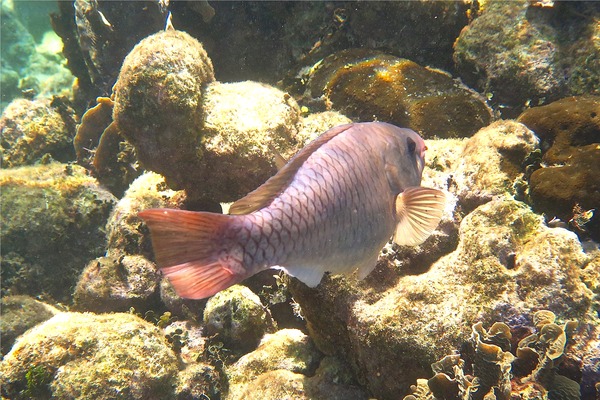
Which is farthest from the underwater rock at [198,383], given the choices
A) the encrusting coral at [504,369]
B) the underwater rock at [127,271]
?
the encrusting coral at [504,369]

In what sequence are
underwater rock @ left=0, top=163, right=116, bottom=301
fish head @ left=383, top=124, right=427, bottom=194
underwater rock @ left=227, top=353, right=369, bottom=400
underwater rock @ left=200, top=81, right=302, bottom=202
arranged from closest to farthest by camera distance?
fish head @ left=383, top=124, right=427, bottom=194 < underwater rock @ left=227, top=353, right=369, bottom=400 < underwater rock @ left=200, top=81, right=302, bottom=202 < underwater rock @ left=0, top=163, right=116, bottom=301

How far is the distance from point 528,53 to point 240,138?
434cm

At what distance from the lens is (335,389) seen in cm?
301

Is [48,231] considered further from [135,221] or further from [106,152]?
[135,221]

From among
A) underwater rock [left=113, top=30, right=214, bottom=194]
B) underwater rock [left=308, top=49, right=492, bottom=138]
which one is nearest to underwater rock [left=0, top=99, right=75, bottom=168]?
underwater rock [left=113, top=30, right=214, bottom=194]

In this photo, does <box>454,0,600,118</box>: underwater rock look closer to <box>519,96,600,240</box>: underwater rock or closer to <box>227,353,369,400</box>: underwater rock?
<box>519,96,600,240</box>: underwater rock

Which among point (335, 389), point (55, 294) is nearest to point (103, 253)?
point (55, 294)

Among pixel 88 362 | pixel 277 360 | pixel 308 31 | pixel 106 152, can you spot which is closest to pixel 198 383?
pixel 277 360

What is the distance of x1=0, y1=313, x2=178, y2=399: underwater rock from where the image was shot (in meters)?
2.98

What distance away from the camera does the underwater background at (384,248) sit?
2.54 metres

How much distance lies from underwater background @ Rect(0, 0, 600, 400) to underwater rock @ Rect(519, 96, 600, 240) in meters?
0.02

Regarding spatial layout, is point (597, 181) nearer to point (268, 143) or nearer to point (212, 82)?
point (268, 143)

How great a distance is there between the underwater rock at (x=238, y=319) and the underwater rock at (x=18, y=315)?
3390 millimetres

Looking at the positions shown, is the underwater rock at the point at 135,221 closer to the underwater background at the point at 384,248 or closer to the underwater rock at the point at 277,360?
the underwater background at the point at 384,248
